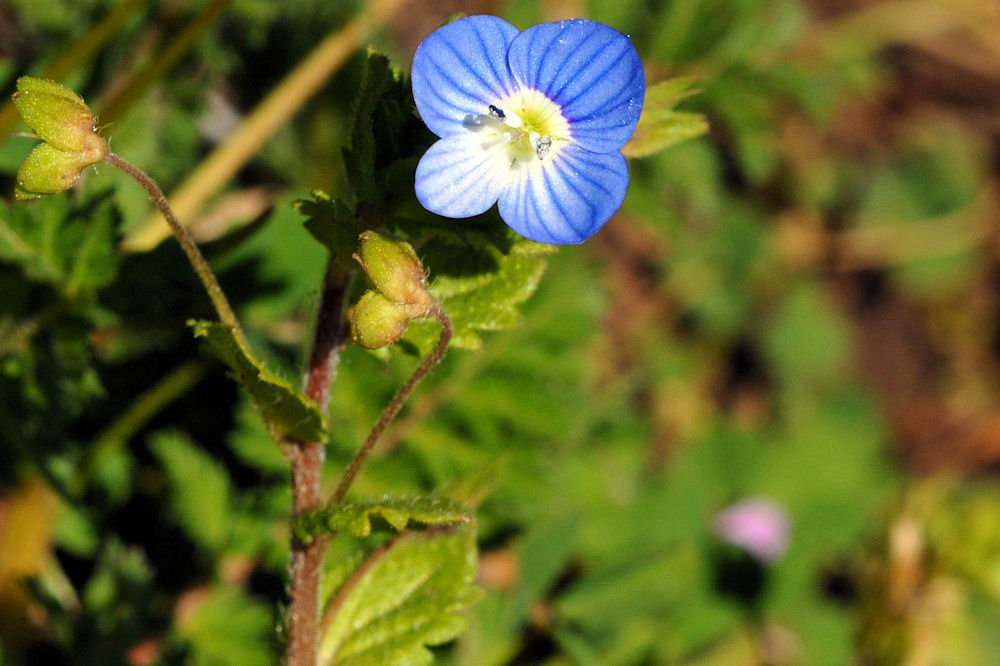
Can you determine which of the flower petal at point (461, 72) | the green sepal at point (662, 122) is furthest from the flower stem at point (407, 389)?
the green sepal at point (662, 122)

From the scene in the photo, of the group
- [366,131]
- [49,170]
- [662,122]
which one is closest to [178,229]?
[49,170]

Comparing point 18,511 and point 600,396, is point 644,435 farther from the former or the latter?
point 18,511

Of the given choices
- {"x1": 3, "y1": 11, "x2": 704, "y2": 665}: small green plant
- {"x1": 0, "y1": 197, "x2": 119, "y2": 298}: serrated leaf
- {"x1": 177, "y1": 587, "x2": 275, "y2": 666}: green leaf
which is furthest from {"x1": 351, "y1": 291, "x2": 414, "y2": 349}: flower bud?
{"x1": 177, "y1": 587, "x2": 275, "y2": 666}: green leaf

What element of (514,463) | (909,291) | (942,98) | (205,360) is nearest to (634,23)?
(514,463)

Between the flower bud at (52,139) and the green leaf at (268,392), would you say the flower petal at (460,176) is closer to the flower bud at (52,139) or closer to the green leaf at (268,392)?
the green leaf at (268,392)

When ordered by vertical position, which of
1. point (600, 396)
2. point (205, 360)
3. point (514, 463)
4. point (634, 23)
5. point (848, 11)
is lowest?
point (514, 463)

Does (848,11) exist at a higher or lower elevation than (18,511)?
higher
